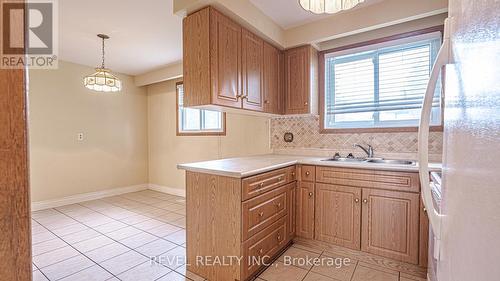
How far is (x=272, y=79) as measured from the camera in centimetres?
283

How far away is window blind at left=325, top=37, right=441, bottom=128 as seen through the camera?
2404 millimetres

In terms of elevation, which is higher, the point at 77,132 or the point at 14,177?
the point at 77,132

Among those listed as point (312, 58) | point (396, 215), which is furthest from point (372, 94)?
point (396, 215)

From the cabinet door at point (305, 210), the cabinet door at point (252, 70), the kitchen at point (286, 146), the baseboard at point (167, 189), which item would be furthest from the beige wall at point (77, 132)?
the cabinet door at point (305, 210)

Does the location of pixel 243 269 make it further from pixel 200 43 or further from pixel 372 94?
pixel 372 94

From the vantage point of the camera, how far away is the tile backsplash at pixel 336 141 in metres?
2.40

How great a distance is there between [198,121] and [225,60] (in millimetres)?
2239

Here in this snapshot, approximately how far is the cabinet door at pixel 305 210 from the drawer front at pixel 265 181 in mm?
160

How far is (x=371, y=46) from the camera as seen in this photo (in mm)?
Result: 2648

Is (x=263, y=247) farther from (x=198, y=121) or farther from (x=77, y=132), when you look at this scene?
(x=77, y=132)

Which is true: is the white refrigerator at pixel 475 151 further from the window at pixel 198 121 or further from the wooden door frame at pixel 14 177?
the window at pixel 198 121

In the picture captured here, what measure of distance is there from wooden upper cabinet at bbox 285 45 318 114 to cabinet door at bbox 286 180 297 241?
95 cm

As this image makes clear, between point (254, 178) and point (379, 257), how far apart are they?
4.36ft

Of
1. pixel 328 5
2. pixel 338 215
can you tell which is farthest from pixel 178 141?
pixel 328 5
